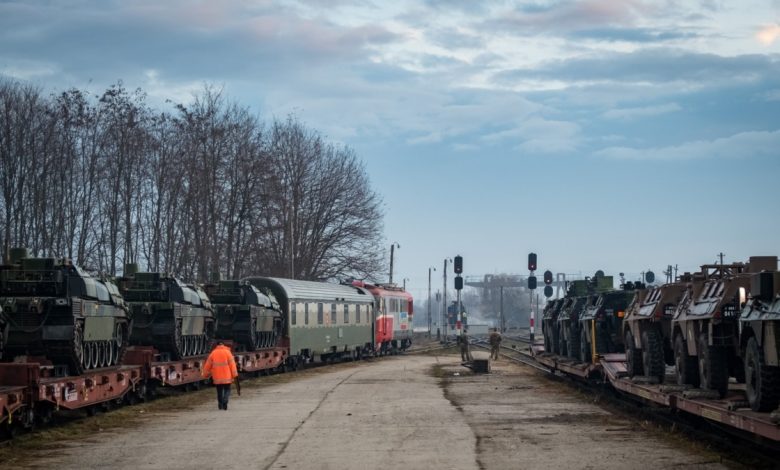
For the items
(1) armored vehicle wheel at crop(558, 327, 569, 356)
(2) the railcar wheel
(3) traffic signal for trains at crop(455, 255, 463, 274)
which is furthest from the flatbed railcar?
(3) traffic signal for trains at crop(455, 255, 463, 274)

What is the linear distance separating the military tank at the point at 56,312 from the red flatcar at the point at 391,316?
2801 centimetres

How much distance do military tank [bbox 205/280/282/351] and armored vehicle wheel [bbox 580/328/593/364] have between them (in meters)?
9.57

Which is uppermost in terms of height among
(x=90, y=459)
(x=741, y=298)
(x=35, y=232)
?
(x=35, y=232)

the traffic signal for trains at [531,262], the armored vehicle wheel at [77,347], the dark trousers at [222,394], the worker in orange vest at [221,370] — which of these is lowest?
the dark trousers at [222,394]

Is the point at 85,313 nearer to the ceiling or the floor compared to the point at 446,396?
nearer to the ceiling

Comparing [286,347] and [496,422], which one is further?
[286,347]

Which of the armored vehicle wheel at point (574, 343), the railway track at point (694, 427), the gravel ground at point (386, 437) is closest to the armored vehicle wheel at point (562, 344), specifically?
the armored vehicle wheel at point (574, 343)

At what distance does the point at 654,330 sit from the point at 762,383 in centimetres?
689

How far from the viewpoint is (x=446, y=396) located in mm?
25156

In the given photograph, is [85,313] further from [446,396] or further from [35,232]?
[35,232]

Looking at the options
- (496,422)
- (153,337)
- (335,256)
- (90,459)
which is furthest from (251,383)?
(335,256)

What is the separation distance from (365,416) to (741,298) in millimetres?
7452

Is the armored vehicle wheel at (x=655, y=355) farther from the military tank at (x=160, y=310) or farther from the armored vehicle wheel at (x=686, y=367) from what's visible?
the military tank at (x=160, y=310)

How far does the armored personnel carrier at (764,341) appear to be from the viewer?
1244 cm
